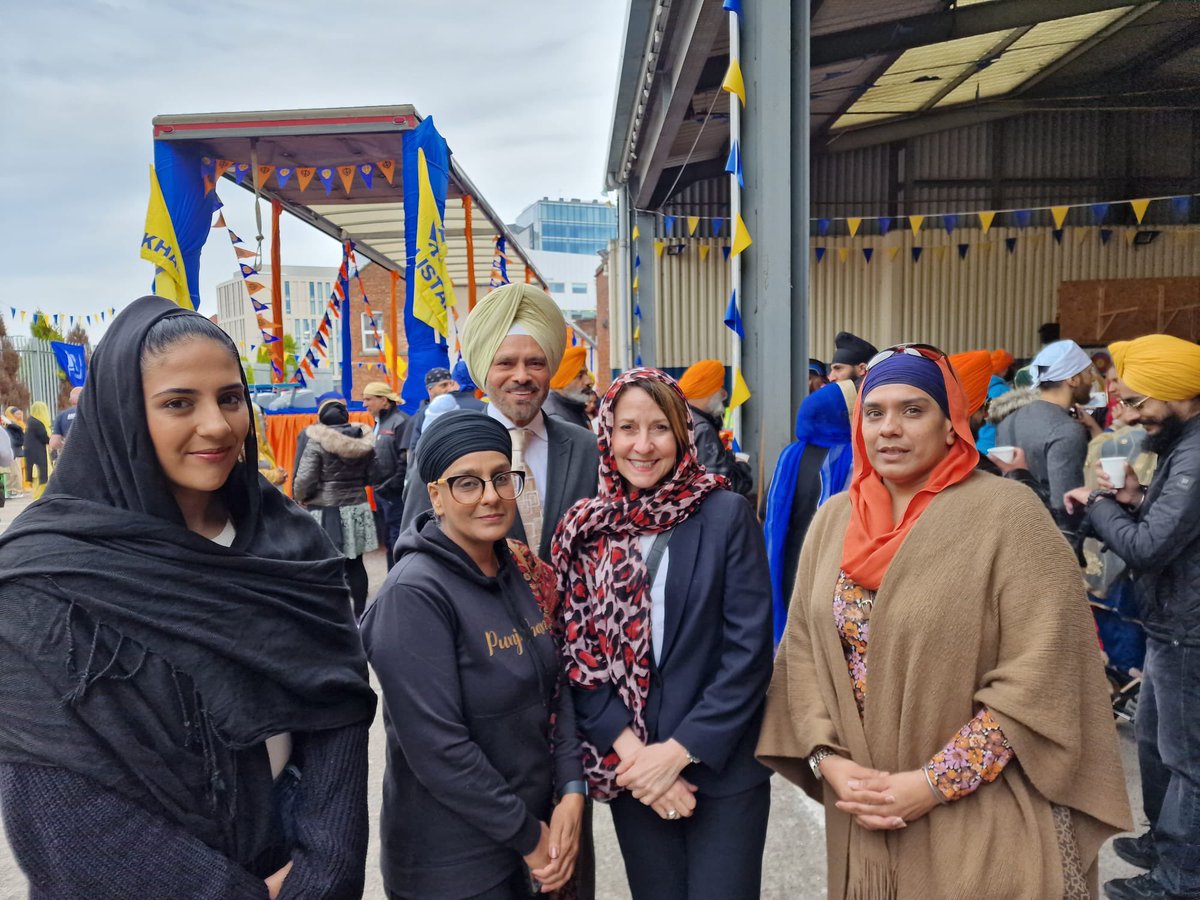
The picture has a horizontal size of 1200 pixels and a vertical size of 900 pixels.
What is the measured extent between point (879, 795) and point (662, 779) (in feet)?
1.52

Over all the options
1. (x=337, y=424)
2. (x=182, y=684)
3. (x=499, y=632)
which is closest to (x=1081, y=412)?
(x=499, y=632)

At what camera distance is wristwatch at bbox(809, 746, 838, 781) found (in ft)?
5.86

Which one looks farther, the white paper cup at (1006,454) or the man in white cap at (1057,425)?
the man in white cap at (1057,425)

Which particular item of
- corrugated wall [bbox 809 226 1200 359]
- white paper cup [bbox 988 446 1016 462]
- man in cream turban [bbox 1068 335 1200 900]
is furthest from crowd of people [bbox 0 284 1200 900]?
corrugated wall [bbox 809 226 1200 359]

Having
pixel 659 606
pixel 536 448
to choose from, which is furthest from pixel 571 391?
pixel 659 606

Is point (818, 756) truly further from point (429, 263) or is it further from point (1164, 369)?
point (429, 263)

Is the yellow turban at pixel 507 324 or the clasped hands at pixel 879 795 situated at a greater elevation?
the yellow turban at pixel 507 324

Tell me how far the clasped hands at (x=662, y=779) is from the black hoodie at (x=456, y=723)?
0.47 ft

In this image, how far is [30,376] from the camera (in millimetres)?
18250

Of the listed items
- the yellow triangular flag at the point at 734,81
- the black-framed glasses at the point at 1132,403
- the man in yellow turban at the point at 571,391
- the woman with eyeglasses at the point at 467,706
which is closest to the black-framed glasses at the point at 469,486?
the woman with eyeglasses at the point at 467,706

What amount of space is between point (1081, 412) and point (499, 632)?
364 cm

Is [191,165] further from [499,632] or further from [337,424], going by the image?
[499,632]

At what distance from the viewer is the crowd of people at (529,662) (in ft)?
3.99

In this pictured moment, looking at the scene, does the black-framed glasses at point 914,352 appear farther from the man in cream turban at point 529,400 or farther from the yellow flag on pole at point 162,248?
the yellow flag on pole at point 162,248
